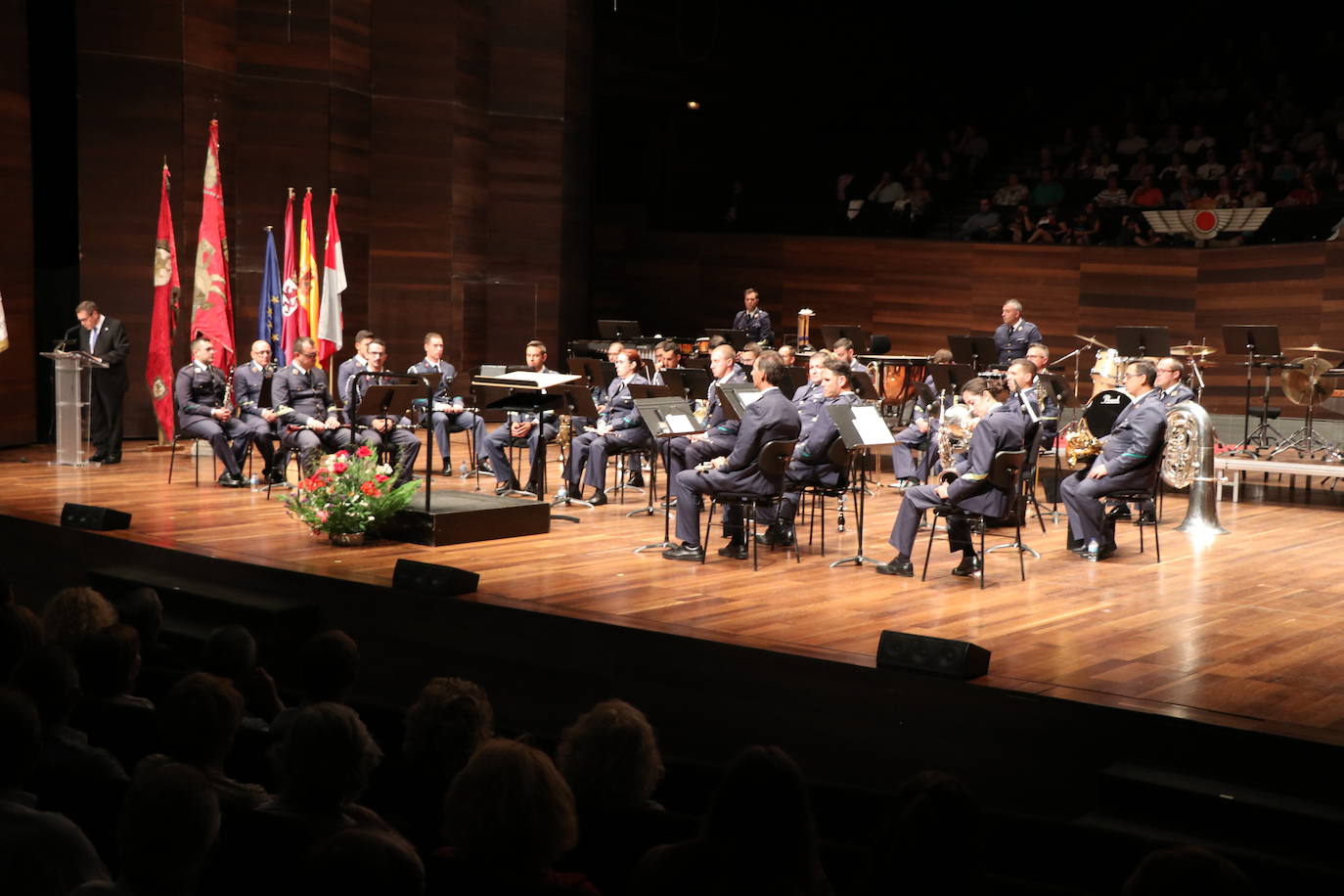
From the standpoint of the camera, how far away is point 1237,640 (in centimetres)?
600

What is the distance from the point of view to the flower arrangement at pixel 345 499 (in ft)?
25.8

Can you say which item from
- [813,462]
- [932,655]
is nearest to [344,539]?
[813,462]

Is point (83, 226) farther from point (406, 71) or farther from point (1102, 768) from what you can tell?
point (1102, 768)

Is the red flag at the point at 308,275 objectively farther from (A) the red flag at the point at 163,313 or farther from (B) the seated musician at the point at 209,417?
(B) the seated musician at the point at 209,417

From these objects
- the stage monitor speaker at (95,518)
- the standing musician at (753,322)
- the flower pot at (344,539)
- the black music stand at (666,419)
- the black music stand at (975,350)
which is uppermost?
the standing musician at (753,322)

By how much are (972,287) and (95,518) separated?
11333mm

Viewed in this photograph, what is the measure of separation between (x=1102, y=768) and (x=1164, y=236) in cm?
1198

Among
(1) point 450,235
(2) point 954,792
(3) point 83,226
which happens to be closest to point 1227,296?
(1) point 450,235

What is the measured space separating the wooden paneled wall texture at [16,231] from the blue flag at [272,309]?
2.11 metres

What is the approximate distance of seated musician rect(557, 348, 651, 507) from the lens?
32.6 feet

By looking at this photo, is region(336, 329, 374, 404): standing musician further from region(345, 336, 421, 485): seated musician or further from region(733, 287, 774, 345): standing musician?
region(733, 287, 774, 345): standing musician

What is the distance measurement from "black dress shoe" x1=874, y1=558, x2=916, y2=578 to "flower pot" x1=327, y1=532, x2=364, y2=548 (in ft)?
10.1

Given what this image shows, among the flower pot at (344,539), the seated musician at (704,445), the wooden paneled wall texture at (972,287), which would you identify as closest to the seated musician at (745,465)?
the seated musician at (704,445)

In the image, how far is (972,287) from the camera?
53.7 feet
